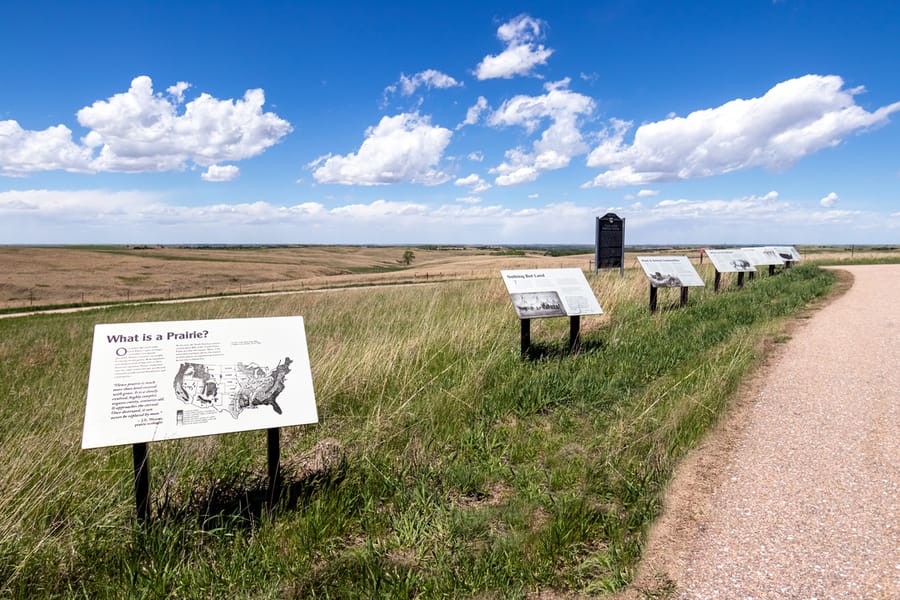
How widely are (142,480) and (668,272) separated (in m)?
10.3

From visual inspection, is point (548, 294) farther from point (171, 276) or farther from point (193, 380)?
point (171, 276)

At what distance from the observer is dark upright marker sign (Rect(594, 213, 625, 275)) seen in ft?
59.8

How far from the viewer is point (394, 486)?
3746 millimetres

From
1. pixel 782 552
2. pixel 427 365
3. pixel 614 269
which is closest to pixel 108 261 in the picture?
pixel 614 269

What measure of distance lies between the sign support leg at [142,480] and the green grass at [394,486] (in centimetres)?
12

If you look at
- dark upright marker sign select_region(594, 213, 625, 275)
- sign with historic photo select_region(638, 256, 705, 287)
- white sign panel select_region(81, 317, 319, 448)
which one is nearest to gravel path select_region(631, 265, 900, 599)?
white sign panel select_region(81, 317, 319, 448)

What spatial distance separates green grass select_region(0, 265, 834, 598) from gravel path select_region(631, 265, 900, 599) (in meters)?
0.25

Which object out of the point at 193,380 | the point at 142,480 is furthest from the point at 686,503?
the point at 142,480

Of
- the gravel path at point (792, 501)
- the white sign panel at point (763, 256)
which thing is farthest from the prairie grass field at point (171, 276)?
the gravel path at point (792, 501)

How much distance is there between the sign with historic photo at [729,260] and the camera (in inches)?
534

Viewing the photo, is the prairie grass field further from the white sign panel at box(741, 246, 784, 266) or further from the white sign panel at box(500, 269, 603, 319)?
the white sign panel at box(500, 269, 603, 319)

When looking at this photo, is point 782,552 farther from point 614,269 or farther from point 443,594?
point 614,269

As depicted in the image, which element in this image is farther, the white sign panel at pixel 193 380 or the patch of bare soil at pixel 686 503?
the white sign panel at pixel 193 380

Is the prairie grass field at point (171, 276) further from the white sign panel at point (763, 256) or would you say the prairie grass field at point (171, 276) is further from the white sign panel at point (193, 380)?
the white sign panel at point (193, 380)
